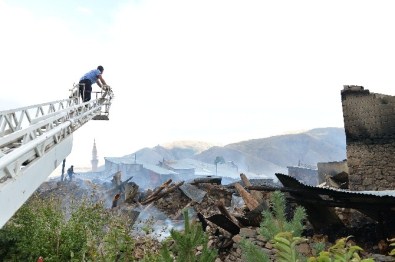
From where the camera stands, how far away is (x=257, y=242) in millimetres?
8625

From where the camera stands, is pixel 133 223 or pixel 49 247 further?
pixel 133 223

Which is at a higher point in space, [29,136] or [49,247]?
[29,136]

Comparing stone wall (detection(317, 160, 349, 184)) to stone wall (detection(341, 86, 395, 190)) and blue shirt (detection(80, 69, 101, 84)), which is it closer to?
stone wall (detection(341, 86, 395, 190))

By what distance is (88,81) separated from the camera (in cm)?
1227

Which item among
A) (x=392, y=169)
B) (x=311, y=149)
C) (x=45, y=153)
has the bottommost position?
(x=311, y=149)

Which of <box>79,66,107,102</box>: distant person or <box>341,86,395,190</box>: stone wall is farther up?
<box>79,66,107,102</box>: distant person

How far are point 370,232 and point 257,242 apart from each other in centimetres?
271

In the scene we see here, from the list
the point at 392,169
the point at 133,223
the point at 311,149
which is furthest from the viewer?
the point at 311,149

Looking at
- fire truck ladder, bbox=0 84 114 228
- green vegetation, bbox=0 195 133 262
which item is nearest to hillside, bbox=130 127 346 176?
green vegetation, bbox=0 195 133 262

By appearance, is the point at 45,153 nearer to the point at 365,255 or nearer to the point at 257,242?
the point at 257,242

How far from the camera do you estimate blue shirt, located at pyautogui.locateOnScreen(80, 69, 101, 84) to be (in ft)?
40.2

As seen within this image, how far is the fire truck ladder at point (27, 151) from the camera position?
4191 millimetres

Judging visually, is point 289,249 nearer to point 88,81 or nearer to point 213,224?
point 213,224

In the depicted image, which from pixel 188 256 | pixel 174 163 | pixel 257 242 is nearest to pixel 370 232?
pixel 257 242
